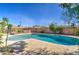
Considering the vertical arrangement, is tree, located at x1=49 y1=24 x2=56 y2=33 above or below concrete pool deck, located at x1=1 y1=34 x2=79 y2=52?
above

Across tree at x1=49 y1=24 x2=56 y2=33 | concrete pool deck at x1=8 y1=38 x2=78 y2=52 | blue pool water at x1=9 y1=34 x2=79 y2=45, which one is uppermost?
tree at x1=49 y1=24 x2=56 y2=33

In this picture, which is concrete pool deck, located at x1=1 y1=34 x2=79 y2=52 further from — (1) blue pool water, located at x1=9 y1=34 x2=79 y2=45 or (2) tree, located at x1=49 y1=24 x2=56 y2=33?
(2) tree, located at x1=49 y1=24 x2=56 y2=33

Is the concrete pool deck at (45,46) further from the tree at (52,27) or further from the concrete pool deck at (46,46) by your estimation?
the tree at (52,27)

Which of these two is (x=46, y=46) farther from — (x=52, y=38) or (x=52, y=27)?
(x=52, y=27)

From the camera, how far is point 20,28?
263 cm

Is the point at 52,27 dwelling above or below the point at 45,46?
above

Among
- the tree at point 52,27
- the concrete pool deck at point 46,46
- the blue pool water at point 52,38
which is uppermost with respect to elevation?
the tree at point 52,27

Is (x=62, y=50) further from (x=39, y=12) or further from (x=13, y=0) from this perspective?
(x=13, y=0)

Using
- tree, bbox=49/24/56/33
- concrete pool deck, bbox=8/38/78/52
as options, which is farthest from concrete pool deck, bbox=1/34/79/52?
tree, bbox=49/24/56/33

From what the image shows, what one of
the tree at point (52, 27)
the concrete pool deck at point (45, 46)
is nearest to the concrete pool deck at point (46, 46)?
the concrete pool deck at point (45, 46)

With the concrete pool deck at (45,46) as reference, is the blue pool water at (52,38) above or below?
above

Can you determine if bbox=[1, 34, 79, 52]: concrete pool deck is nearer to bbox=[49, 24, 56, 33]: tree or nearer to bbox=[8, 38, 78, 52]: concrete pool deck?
bbox=[8, 38, 78, 52]: concrete pool deck

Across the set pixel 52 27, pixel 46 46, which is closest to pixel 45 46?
pixel 46 46

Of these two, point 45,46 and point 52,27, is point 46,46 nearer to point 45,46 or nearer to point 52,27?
point 45,46
